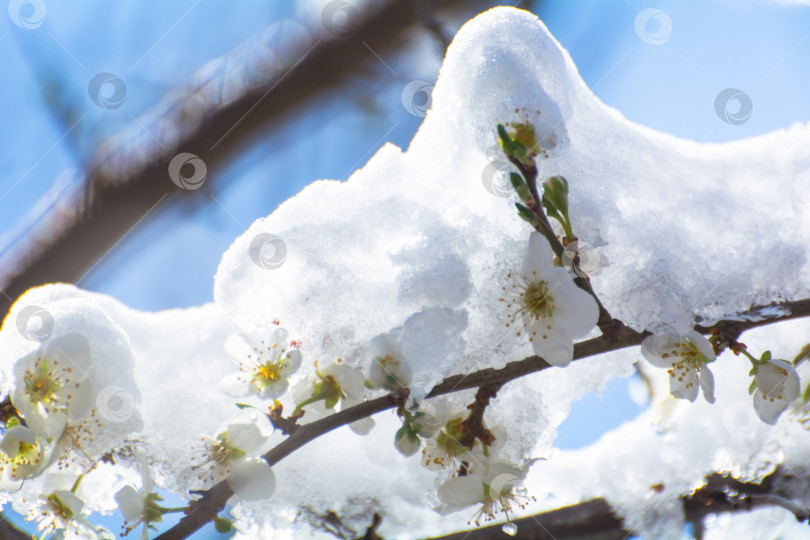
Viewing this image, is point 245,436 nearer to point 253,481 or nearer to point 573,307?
point 253,481

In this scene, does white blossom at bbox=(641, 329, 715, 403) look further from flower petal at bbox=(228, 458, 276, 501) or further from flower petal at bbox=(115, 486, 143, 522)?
flower petal at bbox=(115, 486, 143, 522)

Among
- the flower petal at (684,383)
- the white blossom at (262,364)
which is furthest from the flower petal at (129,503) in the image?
the flower petal at (684,383)

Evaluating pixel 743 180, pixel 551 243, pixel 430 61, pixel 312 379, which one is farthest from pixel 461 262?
pixel 430 61

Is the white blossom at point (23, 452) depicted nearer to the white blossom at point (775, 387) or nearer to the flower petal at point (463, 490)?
the flower petal at point (463, 490)

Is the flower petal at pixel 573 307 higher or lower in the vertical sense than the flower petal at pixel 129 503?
higher

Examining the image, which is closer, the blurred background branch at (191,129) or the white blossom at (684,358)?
the white blossom at (684,358)

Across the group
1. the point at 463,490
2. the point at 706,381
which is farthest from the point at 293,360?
the point at 706,381
